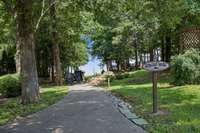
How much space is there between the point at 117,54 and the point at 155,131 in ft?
119

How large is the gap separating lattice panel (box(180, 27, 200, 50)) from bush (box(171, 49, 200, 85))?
1472 millimetres

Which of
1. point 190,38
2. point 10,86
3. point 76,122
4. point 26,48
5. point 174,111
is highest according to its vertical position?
point 190,38

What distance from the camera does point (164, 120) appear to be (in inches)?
353

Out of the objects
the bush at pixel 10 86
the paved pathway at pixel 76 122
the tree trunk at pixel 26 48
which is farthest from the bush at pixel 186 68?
the bush at pixel 10 86

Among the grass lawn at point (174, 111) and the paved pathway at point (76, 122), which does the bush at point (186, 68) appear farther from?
the paved pathway at point (76, 122)

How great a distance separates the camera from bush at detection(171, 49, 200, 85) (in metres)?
16.8

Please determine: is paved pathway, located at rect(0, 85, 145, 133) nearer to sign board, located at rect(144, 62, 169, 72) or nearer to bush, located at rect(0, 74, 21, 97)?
sign board, located at rect(144, 62, 169, 72)

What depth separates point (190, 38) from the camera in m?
19.0

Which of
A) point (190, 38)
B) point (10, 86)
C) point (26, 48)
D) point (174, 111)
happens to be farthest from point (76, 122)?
point (190, 38)

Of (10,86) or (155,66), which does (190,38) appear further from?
(155,66)

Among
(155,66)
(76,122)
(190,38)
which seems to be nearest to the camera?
(76,122)

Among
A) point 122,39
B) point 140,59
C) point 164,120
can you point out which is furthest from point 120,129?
point 140,59

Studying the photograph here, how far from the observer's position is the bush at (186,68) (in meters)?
16.8

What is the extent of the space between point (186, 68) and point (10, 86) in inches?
313
